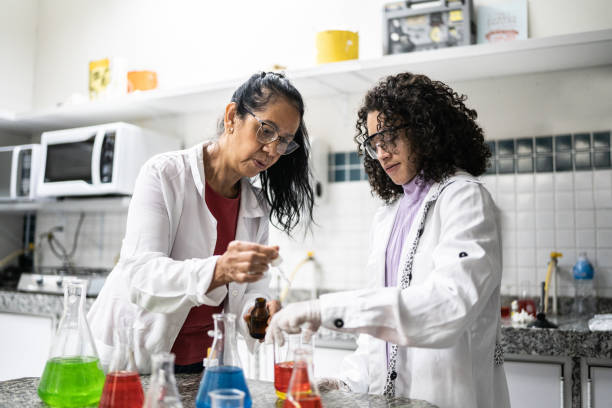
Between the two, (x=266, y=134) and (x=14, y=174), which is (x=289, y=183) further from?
(x=14, y=174)

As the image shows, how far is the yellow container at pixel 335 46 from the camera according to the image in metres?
3.21

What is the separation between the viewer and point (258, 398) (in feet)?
4.29

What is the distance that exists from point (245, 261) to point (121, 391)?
35cm

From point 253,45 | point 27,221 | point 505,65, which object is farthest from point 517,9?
point 27,221

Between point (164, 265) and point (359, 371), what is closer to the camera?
point (164, 265)

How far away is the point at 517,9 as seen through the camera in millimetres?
3215

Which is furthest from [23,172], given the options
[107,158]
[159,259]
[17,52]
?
[159,259]

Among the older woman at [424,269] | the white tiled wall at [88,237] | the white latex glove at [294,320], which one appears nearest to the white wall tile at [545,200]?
the older woman at [424,269]

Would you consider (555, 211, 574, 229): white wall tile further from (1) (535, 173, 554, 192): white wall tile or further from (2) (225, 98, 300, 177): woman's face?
(2) (225, 98, 300, 177): woman's face

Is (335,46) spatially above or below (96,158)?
above

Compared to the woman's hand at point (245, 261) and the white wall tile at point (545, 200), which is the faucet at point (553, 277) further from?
the woman's hand at point (245, 261)

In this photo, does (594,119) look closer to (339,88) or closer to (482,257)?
(339,88)

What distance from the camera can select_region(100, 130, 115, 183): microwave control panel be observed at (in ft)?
12.1

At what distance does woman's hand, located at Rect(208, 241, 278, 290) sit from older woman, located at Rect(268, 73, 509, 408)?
11 cm
